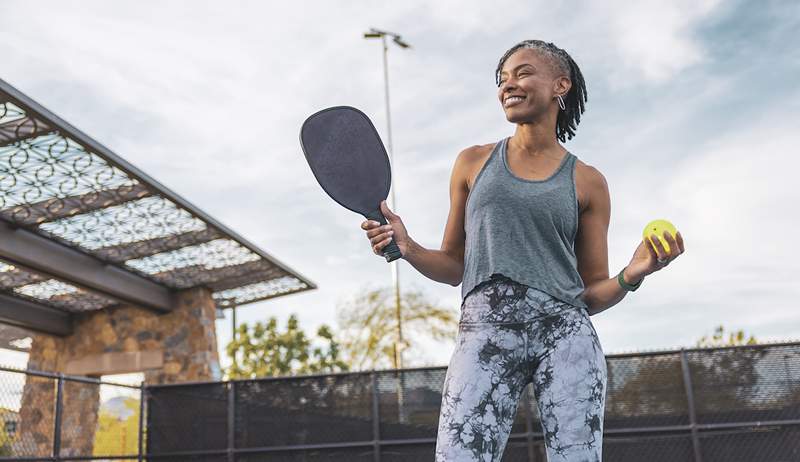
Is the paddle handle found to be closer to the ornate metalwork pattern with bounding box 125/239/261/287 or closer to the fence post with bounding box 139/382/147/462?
the fence post with bounding box 139/382/147/462

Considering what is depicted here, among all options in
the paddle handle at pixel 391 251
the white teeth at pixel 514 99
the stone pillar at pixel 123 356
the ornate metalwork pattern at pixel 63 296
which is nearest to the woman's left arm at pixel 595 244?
the white teeth at pixel 514 99

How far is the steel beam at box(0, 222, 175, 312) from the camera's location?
12.3 metres

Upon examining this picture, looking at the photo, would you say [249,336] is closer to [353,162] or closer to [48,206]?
[48,206]

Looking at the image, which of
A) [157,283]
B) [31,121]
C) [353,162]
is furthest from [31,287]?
[353,162]

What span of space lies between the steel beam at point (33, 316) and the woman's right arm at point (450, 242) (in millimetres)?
15591

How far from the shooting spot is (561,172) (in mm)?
2043

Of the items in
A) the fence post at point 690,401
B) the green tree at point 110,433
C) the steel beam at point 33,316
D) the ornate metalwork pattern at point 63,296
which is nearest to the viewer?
the fence post at point 690,401

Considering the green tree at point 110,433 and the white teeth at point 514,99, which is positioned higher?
the white teeth at point 514,99

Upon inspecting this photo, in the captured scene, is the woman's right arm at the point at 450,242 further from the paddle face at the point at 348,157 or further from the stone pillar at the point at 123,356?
the stone pillar at the point at 123,356

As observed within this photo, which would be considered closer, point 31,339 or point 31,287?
point 31,287

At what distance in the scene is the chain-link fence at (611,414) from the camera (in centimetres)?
788

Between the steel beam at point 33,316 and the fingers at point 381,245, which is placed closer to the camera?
the fingers at point 381,245

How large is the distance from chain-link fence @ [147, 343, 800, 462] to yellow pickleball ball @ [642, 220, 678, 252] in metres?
6.49

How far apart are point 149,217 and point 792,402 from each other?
9281mm
